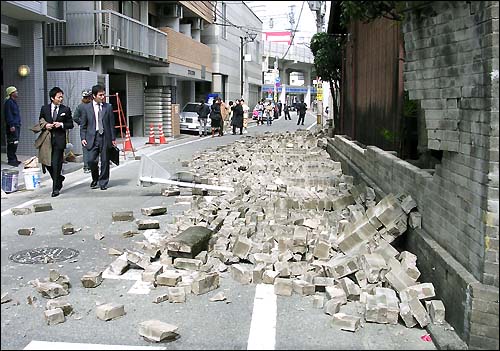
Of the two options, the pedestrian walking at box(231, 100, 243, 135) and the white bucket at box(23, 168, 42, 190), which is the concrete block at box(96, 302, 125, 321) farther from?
the pedestrian walking at box(231, 100, 243, 135)

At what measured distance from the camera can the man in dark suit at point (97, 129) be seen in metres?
10.4

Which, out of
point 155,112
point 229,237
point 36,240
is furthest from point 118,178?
point 155,112

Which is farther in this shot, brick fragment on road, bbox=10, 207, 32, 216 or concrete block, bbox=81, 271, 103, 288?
brick fragment on road, bbox=10, 207, 32, 216

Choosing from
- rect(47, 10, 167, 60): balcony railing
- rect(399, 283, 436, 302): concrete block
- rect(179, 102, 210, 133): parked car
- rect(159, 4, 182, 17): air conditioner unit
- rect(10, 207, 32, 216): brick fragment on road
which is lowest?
rect(399, 283, 436, 302): concrete block

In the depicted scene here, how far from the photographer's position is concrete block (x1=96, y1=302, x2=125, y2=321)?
4.38 m

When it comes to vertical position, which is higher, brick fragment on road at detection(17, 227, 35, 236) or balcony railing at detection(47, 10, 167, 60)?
balcony railing at detection(47, 10, 167, 60)

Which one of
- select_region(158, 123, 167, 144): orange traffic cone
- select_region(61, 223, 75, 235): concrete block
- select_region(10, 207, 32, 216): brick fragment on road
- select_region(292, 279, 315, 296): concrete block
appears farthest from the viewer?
select_region(158, 123, 167, 144): orange traffic cone

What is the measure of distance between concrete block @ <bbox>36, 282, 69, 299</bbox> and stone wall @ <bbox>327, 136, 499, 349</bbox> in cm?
319

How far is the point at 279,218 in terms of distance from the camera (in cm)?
743

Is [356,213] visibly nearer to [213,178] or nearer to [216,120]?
[213,178]

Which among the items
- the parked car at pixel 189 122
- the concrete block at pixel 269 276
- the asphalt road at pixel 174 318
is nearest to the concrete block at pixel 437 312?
the asphalt road at pixel 174 318

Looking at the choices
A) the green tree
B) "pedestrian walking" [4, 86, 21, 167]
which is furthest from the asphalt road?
the green tree

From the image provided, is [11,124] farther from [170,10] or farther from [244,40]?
[244,40]

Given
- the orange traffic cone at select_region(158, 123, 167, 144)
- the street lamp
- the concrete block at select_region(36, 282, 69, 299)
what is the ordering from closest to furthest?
the concrete block at select_region(36, 282, 69, 299)
the orange traffic cone at select_region(158, 123, 167, 144)
the street lamp
